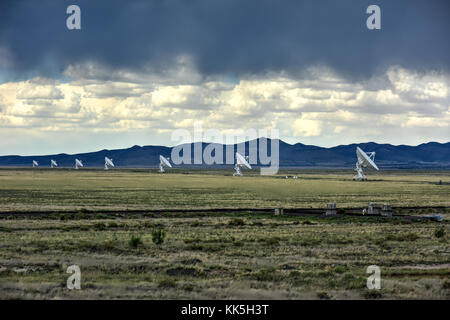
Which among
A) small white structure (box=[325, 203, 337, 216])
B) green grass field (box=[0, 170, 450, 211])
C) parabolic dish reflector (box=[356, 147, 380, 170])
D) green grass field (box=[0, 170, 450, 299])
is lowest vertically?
green grass field (box=[0, 170, 450, 211])

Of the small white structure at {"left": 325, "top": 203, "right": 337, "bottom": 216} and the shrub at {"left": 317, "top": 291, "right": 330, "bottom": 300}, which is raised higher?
the small white structure at {"left": 325, "top": 203, "right": 337, "bottom": 216}

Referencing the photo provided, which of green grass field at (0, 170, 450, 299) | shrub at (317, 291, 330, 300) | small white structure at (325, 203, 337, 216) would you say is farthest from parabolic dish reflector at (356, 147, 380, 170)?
shrub at (317, 291, 330, 300)

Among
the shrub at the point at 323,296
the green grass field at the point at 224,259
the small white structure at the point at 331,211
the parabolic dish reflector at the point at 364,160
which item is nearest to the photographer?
the shrub at the point at 323,296

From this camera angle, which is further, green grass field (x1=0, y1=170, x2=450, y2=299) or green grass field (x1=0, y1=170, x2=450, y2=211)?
green grass field (x1=0, y1=170, x2=450, y2=211)

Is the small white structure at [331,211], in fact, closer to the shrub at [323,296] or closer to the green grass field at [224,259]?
the green grass field at [224,259]

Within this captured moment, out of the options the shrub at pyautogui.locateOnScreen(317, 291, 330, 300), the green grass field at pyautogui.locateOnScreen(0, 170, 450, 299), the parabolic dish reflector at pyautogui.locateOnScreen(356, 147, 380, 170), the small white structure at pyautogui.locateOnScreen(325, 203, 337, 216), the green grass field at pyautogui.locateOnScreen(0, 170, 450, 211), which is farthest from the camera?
the parabolic dish reflector at pyautogui.locateOnScreen(356, 147, 380, 170)

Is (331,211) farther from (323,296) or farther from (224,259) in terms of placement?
(323,296)

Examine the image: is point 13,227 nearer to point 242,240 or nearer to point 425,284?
point 242,240

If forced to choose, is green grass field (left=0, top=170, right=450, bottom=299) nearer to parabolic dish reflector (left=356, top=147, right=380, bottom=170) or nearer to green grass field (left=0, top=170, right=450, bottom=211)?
green grass field (left=0, top=170, right=450, bottom=211)

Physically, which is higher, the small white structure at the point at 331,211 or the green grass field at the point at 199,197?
the small white structure at the point at 331,211

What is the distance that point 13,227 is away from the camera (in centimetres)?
4147

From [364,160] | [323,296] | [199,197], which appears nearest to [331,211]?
[199,197]

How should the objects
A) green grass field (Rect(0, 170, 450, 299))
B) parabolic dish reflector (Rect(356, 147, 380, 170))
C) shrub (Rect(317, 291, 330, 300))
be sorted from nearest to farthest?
shrub (Rect(317, 291, 330, 300)) → green grass field (Rect(0, 170, 450, 299)) → parabolic dish reflector (Rect(356, 147, 380, 170))

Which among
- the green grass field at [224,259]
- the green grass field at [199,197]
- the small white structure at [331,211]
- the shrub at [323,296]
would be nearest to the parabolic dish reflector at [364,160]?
the green grass field at [199,197]
